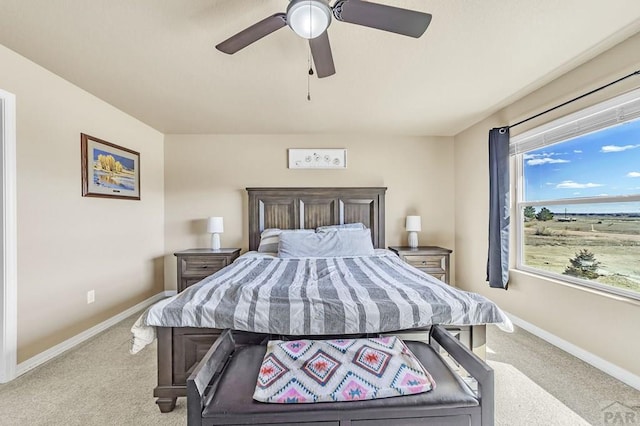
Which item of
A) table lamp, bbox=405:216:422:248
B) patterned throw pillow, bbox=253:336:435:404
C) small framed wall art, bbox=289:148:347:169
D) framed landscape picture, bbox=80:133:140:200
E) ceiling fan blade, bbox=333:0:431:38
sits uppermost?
ceiling fan blade, bbox=333:0:431:38

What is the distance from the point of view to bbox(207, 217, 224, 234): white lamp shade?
147 inches

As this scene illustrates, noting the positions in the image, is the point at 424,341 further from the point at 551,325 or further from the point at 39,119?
the point at 39,119

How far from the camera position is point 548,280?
103 inches

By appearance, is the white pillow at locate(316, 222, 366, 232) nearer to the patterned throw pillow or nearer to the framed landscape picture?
the patterned throw pillow

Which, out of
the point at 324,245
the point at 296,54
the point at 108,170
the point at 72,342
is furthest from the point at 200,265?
the point at 296,54

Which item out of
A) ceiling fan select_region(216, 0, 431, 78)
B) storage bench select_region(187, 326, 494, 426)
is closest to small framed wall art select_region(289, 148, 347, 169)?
ceiling fan select_region(216, 0, 431, 78)

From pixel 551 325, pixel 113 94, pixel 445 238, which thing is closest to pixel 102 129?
pixel 113 94

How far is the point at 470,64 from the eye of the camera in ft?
7.32

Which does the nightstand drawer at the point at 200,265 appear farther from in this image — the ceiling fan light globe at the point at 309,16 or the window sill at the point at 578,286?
the window sill at the point at 578,286

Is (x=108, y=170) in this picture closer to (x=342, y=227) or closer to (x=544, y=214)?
(x=342, y=227)

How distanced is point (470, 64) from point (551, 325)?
2414 mm

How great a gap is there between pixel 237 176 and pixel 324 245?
176 centimetres

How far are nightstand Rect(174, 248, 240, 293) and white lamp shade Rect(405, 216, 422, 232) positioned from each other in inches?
95.5

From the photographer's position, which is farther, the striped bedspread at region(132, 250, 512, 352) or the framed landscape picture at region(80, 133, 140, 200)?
the framed landscape picture at region(80, 133, 140, 200)
